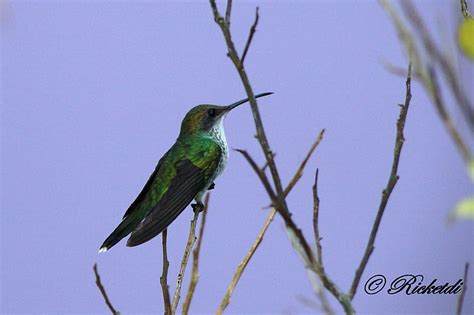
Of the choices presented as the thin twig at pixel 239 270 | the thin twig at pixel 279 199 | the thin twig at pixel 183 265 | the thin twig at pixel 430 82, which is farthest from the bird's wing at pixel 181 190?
the thin twig at pixel 430 82

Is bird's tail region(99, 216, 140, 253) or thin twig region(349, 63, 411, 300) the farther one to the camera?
bird's tail region(99, 216, 140, 253)

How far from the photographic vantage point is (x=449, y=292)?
4.95ft

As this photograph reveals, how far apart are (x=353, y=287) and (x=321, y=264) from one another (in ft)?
0.17

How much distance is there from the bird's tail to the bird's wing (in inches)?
3.7

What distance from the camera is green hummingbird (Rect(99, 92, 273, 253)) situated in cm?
211

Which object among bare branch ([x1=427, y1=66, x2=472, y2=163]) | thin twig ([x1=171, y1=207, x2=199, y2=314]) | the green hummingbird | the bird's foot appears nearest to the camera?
bare branch ([x1=427, y1=66, x2=472, y2=163])

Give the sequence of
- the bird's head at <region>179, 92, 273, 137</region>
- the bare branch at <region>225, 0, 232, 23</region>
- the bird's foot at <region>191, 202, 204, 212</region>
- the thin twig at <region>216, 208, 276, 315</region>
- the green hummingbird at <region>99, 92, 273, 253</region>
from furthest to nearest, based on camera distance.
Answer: the bird's head at <region>179, 92, 273, 137</region>, the bird's foot at <region>191, 202, 204, 212</region>, the green hummingbird at <region>99, 92, 273, 253</region>, the thin twig at <region>216, 208, 276, 315</region>, the bare branch at <region>225, 0, 232, 23</region>

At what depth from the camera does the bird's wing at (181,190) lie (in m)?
1.98

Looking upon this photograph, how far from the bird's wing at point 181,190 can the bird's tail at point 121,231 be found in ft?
0.31

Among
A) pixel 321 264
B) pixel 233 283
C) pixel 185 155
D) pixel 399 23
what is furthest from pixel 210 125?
pixel 399 23

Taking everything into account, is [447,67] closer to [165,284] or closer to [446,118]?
[446,118]

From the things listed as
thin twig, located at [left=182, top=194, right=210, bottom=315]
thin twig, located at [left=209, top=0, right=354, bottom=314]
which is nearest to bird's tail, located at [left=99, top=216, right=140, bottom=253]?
thin twig, located at [left=182, top=194, right=210, bottom=315]

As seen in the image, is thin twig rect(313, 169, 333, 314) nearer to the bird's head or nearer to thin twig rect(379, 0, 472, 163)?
thin twig rect(379, 0, 472, 163)

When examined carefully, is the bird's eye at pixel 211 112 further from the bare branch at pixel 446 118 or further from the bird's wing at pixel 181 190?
the bare branch at pixel 446 118
